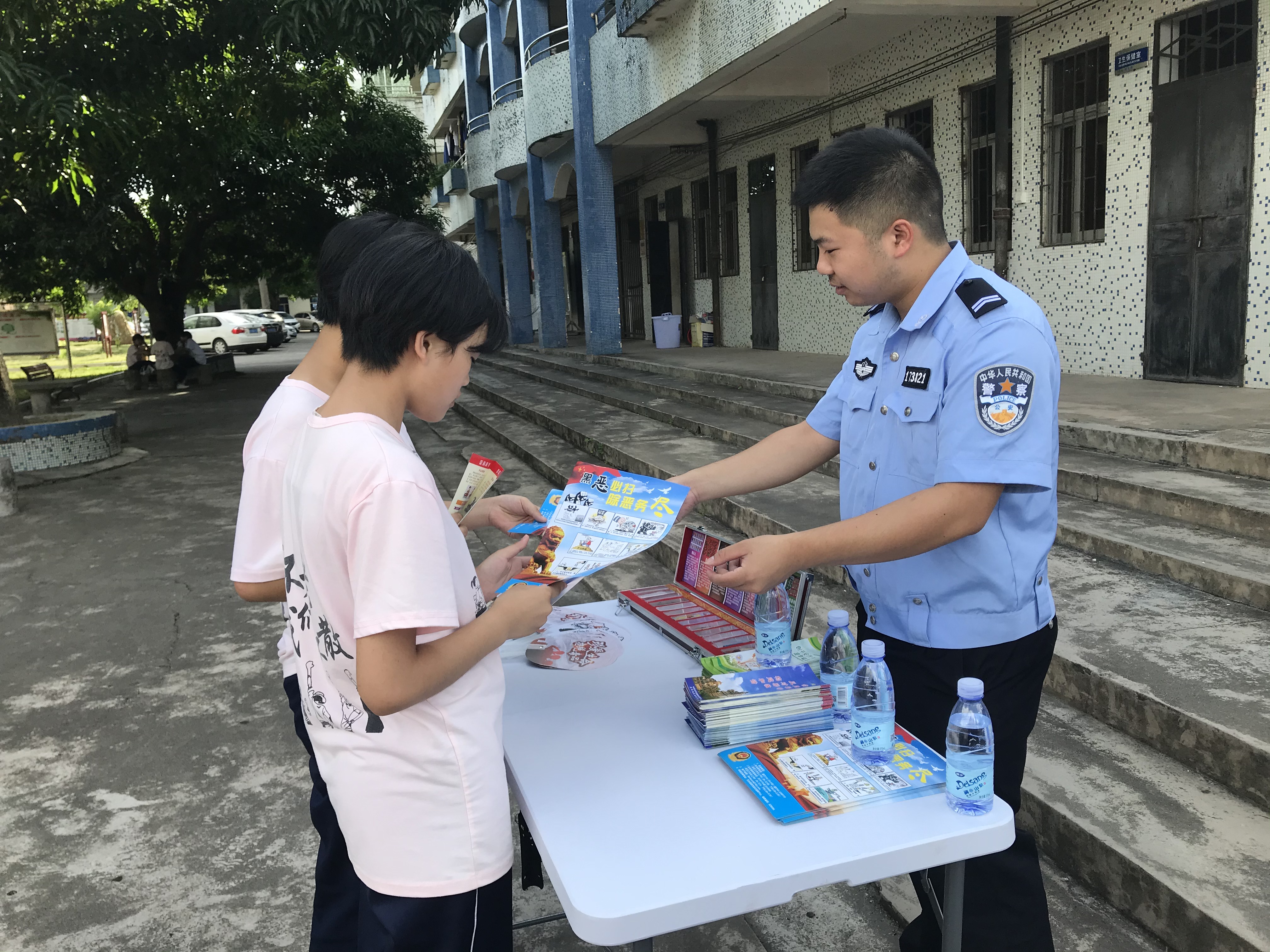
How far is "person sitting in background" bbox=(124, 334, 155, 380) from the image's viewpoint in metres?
18.7

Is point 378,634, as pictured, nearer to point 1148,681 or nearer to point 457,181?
point 1148,681

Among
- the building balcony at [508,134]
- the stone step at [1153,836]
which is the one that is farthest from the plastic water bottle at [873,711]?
the building balcony at [508,134]

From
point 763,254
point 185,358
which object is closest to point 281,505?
point 763,254

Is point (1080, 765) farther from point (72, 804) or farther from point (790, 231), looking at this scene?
point (790, 231)

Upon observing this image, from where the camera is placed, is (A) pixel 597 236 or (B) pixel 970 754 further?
(A) pixel 597 236

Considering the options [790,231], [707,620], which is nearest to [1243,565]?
[707,620]

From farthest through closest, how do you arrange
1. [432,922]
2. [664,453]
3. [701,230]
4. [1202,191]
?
1. [701,230]
2. [664,453]
3. [1202,191]
4. [432,922]

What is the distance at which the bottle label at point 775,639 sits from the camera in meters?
1.92

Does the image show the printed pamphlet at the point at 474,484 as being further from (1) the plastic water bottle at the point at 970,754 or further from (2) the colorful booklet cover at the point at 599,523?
(1) the plastic water bottle at the point at 970,754

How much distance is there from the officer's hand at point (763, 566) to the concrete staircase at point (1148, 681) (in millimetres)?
1150

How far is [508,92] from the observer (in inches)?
694

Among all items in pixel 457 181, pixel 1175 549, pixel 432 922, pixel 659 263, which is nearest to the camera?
pixel 432 922

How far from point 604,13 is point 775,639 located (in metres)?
12.8

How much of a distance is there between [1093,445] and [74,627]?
18.5ft
